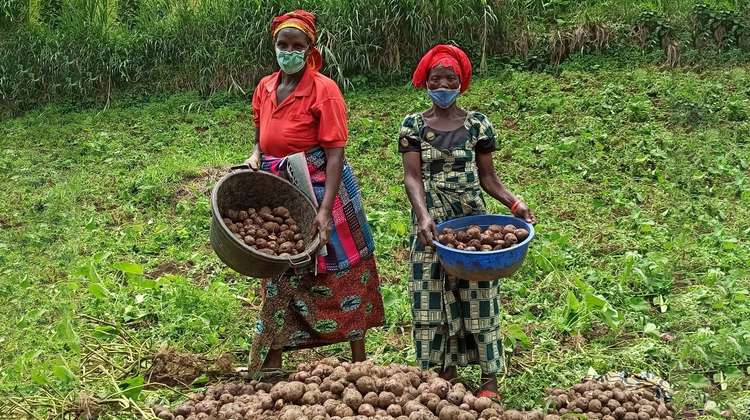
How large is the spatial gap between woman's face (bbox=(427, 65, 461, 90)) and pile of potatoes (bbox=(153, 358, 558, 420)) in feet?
4.26

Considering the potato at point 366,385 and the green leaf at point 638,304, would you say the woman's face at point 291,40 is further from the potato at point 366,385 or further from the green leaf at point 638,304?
the green leaf at point 638,304

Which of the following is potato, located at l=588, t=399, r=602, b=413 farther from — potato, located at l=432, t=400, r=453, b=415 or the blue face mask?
the blue face mask

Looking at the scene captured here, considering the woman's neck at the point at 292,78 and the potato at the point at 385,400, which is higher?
the woman's neck at the point at 292,78

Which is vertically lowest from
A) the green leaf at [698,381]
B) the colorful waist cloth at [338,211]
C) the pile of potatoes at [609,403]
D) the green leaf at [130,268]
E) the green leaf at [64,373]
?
the green leaf at [698,381]

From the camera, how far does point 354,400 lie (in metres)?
3.41

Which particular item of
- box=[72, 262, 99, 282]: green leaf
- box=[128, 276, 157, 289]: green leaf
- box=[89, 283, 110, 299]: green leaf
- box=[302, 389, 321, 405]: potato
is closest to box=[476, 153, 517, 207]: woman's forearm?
box=[302, 389, 321, 405]: potato

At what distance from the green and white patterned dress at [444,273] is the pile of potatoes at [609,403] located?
0.36 meters

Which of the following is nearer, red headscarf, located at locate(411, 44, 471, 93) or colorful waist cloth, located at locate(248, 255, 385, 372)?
red headscarf, located at locate(411, 44, 471, 93)

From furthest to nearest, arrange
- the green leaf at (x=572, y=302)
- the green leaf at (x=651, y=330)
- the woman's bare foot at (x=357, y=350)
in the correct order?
the green leaf at (x=572, y=302) < the green leaf at (x=651, y=330) < the woman's bare foot at (x=357, y=350)

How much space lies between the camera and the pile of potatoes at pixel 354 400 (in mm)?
3336

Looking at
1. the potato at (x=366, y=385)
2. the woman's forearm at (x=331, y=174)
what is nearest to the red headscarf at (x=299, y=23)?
the woman's forearm at (x=331, y=174)

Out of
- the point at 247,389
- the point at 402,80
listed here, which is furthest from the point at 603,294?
the point at 402,80

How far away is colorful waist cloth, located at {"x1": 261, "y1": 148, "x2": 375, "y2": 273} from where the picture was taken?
4105mm

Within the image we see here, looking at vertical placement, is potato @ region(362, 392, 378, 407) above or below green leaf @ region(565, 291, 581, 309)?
above
